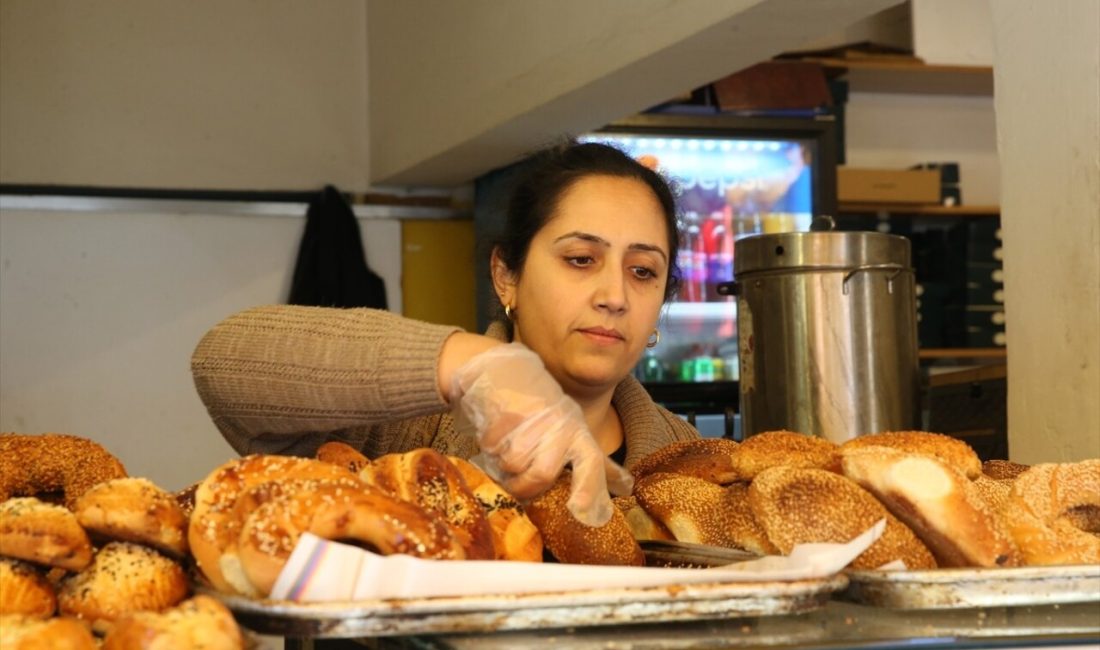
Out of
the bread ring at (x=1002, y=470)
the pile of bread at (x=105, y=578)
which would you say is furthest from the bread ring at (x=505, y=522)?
the bread ring at (x=1002, y=470)

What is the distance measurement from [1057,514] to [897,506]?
6.0 inches

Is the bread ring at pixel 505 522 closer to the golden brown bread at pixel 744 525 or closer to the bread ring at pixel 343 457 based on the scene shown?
the bread ring at pixel 343 457

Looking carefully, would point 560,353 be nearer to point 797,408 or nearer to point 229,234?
point 797,408

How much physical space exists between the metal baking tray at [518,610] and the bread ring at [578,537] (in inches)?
10.0

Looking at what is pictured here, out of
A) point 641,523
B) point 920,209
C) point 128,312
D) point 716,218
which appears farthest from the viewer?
point 920,209

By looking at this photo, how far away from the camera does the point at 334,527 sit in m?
0.72

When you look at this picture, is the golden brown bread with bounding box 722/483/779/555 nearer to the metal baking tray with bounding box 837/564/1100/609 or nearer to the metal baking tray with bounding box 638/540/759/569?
the metal baking tray with bounding box 638/540/759/569

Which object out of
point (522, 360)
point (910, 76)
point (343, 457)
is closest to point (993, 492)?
point (522, 360)

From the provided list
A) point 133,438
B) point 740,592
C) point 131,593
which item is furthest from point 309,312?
point 133,438

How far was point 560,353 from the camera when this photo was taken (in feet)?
5.95

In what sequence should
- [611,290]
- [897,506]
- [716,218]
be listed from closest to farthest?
1. [897,506]
2. [611,290]
3. [716,218]

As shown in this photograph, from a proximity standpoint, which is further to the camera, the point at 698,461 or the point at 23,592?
the point at 698,461

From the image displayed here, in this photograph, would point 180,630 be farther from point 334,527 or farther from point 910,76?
point 910,76

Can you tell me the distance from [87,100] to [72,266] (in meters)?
0.53
